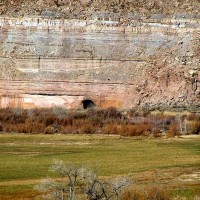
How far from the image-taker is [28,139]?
133 feet

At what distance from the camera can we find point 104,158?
29797mm

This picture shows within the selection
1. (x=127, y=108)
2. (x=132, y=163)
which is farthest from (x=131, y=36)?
(x=132, y=163)

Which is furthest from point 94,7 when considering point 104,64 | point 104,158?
point 104,158

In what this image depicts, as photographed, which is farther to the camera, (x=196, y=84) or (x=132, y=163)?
(x=196, y=84)

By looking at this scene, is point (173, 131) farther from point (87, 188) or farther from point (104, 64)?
point (87, 188)

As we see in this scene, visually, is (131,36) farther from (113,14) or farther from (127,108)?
(127,108)

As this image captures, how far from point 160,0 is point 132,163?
106ft

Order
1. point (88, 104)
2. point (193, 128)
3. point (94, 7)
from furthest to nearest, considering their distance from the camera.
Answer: point (94, 7) → point (88, 104) → point (193, 128)

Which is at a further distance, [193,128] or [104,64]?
[104,64]

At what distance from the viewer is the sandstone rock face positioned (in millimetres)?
54156

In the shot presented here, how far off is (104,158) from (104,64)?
84.9 ft

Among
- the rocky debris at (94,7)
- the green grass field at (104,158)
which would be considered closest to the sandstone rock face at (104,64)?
the rocky debris at (94,7)

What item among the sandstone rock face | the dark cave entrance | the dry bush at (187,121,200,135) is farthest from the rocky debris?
the dry bush at (187,121,200,135)

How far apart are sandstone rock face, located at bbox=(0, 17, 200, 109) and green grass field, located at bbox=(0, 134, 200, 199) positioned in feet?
41.6
